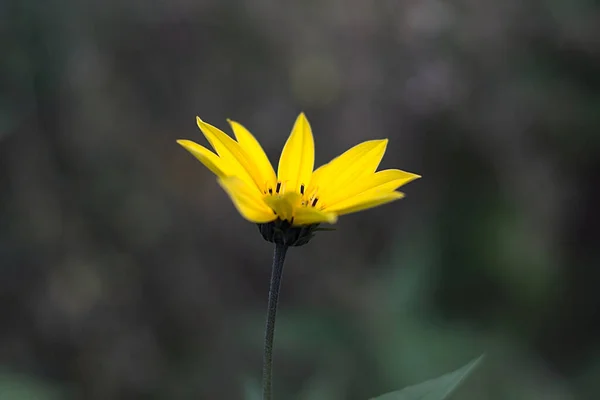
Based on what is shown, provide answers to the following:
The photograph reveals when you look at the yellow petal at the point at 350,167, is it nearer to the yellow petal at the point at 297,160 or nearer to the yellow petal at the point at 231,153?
the yellow petal at the point at 297,160

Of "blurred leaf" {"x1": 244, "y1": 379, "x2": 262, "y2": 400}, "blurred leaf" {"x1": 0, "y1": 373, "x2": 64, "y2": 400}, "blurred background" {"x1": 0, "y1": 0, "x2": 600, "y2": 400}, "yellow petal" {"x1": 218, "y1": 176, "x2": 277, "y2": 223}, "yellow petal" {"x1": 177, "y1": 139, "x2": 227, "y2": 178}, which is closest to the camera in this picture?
"yellow petal" {"x1": 218, "y1": 176, "x2": 277, "y2": 223}

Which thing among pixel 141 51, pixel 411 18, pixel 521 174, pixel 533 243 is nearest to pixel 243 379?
pixel 533 243

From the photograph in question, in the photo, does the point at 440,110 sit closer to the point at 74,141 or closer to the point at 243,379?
the point at 74,141

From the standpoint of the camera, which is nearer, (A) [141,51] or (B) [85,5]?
(B) [85,5]

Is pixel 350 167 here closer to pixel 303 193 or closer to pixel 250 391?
pixel 303 193

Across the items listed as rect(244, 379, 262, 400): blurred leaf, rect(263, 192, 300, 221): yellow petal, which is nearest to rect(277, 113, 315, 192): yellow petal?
rect(263, 192, 300, 221): yellow petal

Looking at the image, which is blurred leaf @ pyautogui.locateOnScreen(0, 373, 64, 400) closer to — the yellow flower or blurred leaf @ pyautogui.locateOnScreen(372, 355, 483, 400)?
the yellow flower

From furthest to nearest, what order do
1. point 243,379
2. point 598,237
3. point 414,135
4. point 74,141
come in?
point 414,135
point 598,237
point 74,141
point 243,379

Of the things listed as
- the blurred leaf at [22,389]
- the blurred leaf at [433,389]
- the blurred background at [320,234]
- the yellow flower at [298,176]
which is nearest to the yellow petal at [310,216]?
the yellow flower at [298,176]
